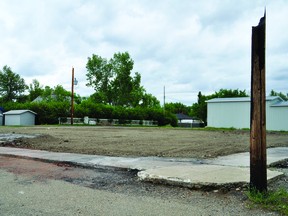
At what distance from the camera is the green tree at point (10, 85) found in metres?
79.3

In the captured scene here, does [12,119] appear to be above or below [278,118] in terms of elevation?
below

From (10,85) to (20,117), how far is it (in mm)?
41747

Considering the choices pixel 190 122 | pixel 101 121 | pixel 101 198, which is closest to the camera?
pixel 101 198

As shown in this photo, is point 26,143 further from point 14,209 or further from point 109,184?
point 14,209

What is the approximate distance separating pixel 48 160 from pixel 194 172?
431 centimetres

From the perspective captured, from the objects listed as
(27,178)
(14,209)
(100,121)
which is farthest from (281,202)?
(100,121)

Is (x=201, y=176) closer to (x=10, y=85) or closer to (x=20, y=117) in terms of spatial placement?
(x=20, y=117)

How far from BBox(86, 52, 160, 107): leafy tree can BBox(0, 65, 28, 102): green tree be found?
18.4m

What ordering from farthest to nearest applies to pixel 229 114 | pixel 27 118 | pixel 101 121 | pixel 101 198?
1. pixel 101 121
2. pixel 229 114
3. pixel 27 118
4. pixel 101 198

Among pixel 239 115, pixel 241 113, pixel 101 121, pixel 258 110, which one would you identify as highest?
pixel 241 113

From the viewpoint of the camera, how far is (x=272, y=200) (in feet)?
14.3

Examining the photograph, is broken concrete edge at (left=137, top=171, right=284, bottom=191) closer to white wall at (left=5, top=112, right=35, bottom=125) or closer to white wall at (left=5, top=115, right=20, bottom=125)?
white wall at (left=5, top=112, right=35, bottom=125)

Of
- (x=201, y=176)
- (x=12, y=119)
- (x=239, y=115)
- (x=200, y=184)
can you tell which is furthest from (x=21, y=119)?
(x=200, y=184)

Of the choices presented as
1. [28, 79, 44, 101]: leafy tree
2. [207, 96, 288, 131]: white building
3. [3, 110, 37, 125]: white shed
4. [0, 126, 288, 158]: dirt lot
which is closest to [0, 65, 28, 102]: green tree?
[28, 79, 44, 101]: leafy tree
